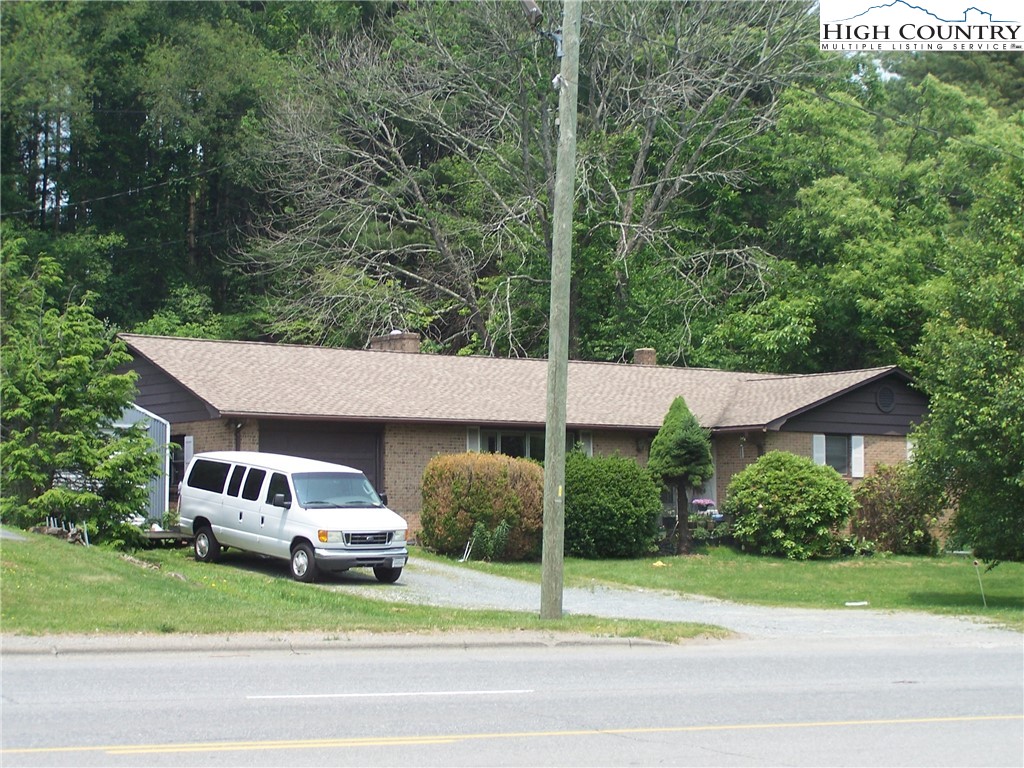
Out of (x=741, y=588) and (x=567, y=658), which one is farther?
(x=741, y=588)

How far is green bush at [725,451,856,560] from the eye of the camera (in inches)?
1185

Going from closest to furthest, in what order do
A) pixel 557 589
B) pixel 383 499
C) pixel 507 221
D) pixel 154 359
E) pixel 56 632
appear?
pixel 56 632, pixel 557 589, pixel 383 499, pixel 154 359, pixel 507 221

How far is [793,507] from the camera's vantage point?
2998 centimetres

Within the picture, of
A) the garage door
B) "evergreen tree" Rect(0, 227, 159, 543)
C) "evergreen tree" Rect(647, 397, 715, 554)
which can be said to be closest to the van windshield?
"evergreen tree" Rect(0, 227, 159, 543)

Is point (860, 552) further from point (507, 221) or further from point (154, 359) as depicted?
point (507, 221)

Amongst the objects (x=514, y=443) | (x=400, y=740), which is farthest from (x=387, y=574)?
(x=400, y=740)

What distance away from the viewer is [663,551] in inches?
1211

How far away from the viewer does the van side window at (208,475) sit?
23953 millimetres

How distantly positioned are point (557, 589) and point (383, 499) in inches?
261

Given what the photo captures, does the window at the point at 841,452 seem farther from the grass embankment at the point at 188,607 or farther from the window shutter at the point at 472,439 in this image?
the grass embankment at the point at 188,607

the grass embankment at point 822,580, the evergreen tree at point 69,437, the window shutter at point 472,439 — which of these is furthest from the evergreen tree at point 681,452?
the evergreen tree at point 69,437

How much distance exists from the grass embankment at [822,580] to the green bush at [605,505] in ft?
2.23

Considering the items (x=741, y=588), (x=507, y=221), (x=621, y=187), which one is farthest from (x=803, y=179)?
(x=741, y=588)

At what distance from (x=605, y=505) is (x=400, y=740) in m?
19.7
